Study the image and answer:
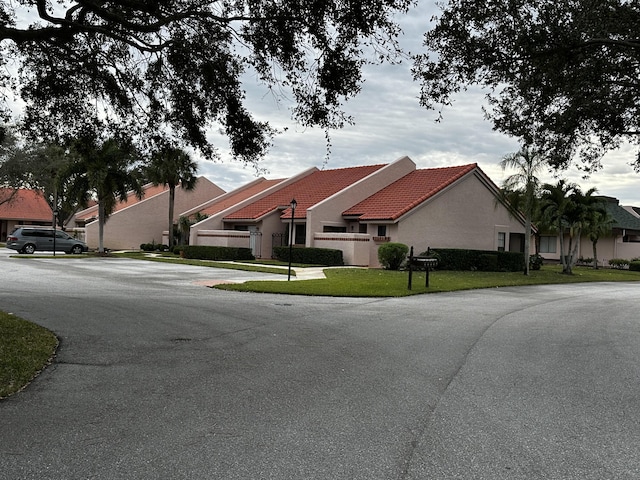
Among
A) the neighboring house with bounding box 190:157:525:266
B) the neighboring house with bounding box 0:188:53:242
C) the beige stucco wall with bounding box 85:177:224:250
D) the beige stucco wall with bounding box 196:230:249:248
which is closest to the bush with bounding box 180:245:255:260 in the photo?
the beige stucco wall with bounding box 196:230:249:248

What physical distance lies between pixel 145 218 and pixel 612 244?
37587mm

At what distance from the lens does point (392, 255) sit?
27.8 m

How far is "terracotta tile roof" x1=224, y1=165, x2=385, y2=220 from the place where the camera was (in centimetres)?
3569

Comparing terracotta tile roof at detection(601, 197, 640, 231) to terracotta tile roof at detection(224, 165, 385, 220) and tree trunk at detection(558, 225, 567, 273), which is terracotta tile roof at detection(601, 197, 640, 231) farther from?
terracotta tile roof at detection(224, 165, 385, 220)

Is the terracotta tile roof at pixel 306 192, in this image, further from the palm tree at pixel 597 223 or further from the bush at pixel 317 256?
the palm tree at pixel 597 223

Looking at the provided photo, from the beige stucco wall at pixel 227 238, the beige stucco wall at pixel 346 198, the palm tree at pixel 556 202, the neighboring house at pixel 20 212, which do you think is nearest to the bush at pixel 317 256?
the beige stucco wall at pixel 346 198

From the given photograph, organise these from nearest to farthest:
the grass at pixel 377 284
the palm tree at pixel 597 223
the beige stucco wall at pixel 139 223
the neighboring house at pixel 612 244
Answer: the grass at pixel 377 284 → the palm tree at pixel 597 223 → the beige stucco wall at pixel 139 223 → the neighboring house at pixel 612 244

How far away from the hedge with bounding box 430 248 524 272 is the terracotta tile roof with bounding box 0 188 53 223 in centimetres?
4536

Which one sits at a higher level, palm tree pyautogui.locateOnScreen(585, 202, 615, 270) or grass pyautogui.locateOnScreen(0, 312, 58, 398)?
palm tree pyautogui.locateOnScreen(585, 202, 615, 270)

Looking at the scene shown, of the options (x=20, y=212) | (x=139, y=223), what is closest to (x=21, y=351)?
(x=139, y=223)

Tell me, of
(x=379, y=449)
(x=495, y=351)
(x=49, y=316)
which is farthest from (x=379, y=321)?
(x=379, y=449)

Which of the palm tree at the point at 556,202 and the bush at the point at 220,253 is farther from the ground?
the palm tree at the point at 556,202

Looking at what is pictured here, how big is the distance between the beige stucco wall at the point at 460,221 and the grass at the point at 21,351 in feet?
74.6

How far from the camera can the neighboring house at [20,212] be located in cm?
5981
